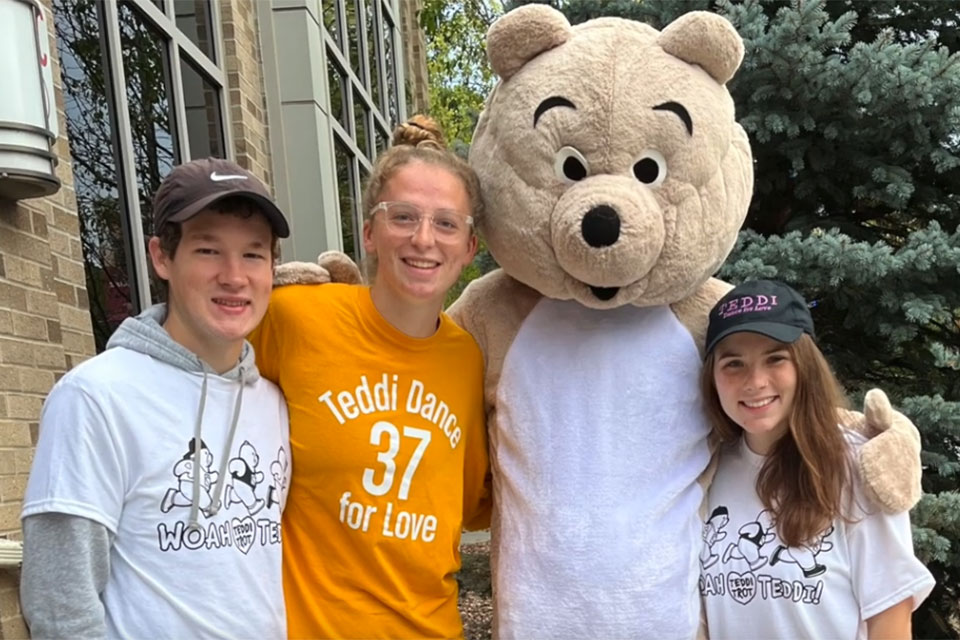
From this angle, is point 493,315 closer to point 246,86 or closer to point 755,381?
point 755,381

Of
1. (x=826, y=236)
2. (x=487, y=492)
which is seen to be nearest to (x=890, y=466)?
(x=487, y=492)

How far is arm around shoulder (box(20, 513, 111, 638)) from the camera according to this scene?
1.57m

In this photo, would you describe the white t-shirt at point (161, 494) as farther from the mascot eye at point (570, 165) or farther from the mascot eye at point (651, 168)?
the mascot eye at point (651, 168)

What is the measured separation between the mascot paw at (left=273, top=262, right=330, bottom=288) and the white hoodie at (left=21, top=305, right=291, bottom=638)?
42 centimetres

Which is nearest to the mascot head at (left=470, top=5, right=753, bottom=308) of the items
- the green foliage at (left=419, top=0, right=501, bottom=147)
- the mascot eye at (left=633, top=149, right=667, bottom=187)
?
the mascot eye at (left=633, top=149, right=667, bottom=187)

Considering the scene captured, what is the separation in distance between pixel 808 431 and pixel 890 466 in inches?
8.0

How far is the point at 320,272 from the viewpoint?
239cm

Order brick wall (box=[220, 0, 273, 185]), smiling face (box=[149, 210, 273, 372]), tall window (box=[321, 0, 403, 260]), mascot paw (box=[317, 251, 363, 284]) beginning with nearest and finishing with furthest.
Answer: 1. smiling face (box=[149, 210, 273, 372])
2. mascot paw (box=[317, 251, 363, 284])
3. brick wall (box=[220, 0, 273, 185])
4. tall window (box=[321, 0, 403, 260])

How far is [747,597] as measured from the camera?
81.7 inches

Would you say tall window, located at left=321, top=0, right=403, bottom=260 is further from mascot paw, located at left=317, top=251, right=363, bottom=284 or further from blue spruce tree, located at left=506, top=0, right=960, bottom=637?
mascot paw, located at left=317, top=251, right=363, bottom=284

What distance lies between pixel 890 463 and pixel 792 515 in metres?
0.27

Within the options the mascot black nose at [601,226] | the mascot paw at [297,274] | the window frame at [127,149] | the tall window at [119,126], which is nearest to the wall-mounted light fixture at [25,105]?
the tall window at [119,126]

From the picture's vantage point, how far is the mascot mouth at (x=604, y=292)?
211 centimetres

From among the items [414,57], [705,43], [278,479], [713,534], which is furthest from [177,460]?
[414,57]
